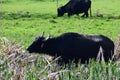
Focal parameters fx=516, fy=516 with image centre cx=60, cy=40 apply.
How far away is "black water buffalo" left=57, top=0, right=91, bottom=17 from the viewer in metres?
24.9

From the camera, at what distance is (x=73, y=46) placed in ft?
34.0

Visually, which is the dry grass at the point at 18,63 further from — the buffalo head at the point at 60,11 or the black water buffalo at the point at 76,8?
the black water buffalo at the point at 76,8

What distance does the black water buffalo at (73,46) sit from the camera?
10.3m

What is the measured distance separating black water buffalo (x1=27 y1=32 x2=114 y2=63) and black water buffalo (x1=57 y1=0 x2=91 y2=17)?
45.5 ft

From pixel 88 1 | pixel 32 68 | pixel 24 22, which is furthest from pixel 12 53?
pixel 88 1

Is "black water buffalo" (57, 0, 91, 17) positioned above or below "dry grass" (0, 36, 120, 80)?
below

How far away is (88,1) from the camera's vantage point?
2647cm

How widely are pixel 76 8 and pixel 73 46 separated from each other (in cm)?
1558

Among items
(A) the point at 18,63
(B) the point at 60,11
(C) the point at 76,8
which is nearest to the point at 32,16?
(B) the point at 60,11

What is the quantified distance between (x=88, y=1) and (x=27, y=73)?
20.2m

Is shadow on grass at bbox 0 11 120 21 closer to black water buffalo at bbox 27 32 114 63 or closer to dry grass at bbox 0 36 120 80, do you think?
black water buffalo at bbox 27 32 114 63

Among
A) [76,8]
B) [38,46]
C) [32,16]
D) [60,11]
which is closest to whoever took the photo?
[38,46]

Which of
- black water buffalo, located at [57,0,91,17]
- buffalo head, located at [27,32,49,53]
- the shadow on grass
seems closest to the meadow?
the shadow on grass

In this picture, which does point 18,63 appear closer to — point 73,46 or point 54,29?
point 73,46
